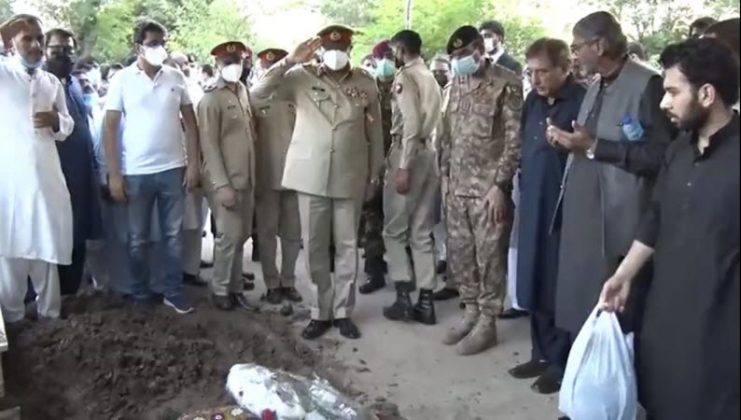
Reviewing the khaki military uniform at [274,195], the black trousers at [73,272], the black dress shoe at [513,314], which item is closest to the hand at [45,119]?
the black trousers at [73,272]

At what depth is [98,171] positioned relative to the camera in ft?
15.4

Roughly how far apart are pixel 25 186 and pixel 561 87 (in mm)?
2581

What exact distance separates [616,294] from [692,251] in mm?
591

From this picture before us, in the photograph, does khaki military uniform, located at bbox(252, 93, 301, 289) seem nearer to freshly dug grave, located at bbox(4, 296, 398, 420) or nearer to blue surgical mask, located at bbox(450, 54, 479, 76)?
freshly dug grave, located at bbox(4, 296, 398, 420)

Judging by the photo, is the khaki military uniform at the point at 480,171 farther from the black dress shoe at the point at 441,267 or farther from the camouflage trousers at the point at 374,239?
the black dress shoe at the point at 441,267

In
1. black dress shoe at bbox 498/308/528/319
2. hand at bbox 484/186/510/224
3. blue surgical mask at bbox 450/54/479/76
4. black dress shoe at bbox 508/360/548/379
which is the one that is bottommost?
black dress shoe at bbox 498/308/528/319

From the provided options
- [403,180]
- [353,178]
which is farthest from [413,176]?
[353,178]

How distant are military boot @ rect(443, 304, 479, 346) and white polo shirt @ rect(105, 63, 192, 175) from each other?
1.75 metres

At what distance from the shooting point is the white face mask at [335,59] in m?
A: 4.14

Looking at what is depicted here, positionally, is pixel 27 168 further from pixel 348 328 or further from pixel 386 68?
pixel 386 68

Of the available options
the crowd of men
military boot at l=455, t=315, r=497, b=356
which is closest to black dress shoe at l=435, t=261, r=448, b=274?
the crowd of men

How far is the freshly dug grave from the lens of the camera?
11.3 ft

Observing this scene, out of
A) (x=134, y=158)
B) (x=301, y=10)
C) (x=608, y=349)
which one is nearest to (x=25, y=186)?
(x=134, y=158)

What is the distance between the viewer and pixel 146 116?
14.4ft
